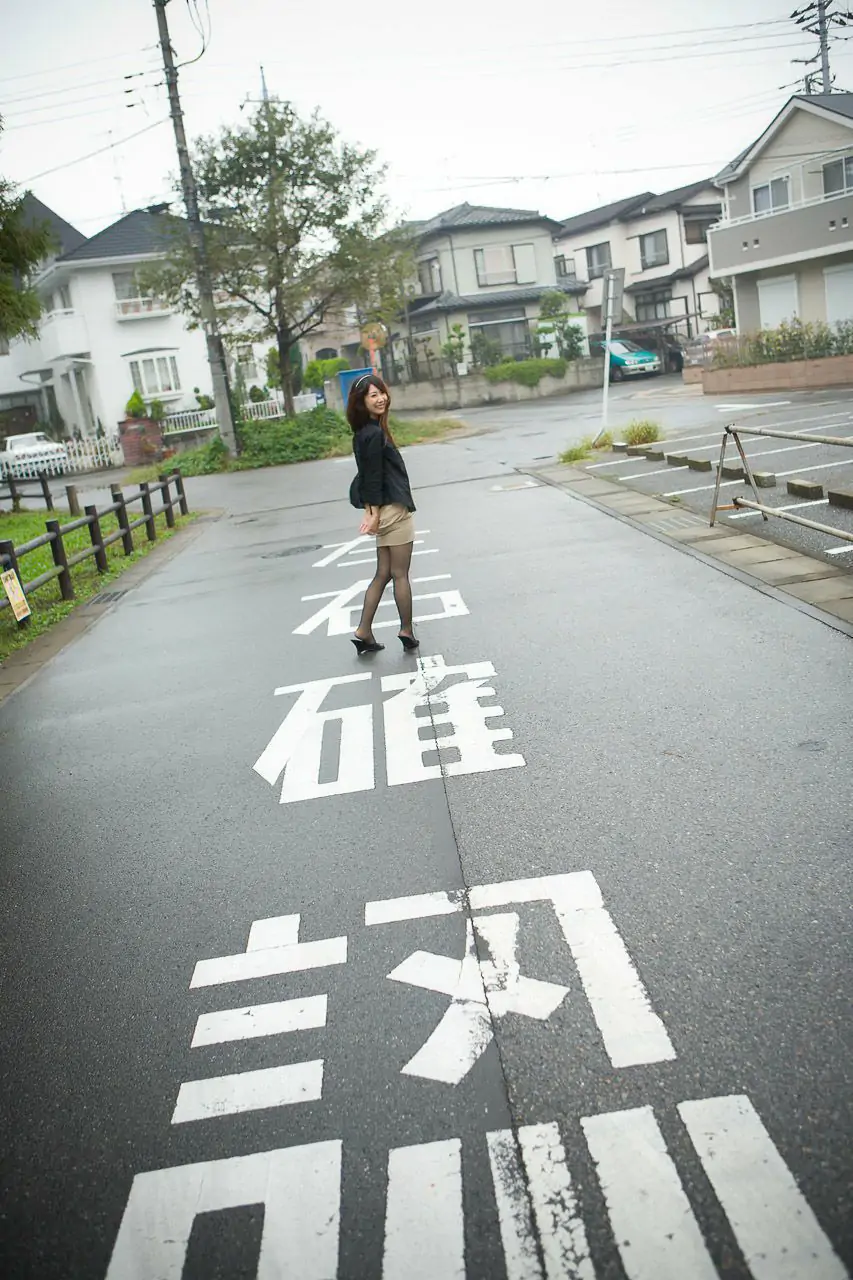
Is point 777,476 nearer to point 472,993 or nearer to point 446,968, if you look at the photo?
point 446,968

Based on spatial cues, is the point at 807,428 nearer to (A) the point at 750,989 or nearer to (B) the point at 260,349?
(A) the point at 750,989

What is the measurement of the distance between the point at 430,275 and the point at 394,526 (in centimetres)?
4410

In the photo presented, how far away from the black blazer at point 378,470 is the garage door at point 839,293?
2611 cm

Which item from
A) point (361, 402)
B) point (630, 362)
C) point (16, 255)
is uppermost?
point (16, 255)

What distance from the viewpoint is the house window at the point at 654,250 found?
1916 inches

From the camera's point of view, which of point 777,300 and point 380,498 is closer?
point 380,498

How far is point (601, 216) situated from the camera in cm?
5206

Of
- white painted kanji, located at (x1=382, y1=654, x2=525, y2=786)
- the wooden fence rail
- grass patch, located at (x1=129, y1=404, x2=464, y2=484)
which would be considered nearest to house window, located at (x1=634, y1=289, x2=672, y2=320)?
grass patch, located at (x1=129, y1=404, x2=464, y2=484)

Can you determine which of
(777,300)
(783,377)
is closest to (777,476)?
(783,377)

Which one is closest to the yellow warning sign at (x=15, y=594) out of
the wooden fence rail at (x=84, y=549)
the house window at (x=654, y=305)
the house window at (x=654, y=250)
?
the wooden fence rail at (x=84, y=549)

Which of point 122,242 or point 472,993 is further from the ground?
point 122,242

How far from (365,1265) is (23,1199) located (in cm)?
91

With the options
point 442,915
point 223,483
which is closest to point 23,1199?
point 442,915

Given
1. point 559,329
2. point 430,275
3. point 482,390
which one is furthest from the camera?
point 430,275
